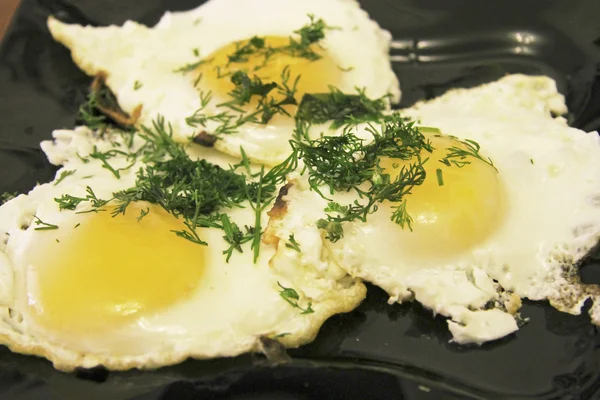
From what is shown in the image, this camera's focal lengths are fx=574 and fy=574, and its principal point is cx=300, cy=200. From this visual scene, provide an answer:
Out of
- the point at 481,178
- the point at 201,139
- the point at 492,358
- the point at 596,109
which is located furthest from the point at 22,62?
the point at 596,109

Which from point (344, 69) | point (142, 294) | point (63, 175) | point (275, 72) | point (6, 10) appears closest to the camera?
point (142, 294)

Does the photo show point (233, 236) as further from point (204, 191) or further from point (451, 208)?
point (451, 208)

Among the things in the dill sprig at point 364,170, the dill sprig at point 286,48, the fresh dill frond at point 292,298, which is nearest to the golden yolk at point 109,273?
the fresh dill frond at point 292,298

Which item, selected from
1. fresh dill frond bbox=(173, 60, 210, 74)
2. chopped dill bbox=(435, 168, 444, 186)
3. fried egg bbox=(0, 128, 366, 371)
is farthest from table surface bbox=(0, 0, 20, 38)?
chopped dill bbox=(435, 168, 444, 186)

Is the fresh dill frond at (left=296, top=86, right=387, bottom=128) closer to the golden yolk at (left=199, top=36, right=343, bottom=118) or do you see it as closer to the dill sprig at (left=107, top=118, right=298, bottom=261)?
the golden yolk at (left=199, top=36, right=343, bottom=118)

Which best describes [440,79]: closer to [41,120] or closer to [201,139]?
[201,139]

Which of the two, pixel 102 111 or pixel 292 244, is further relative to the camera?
pixel 102 111

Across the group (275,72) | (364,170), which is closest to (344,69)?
(275,72)
